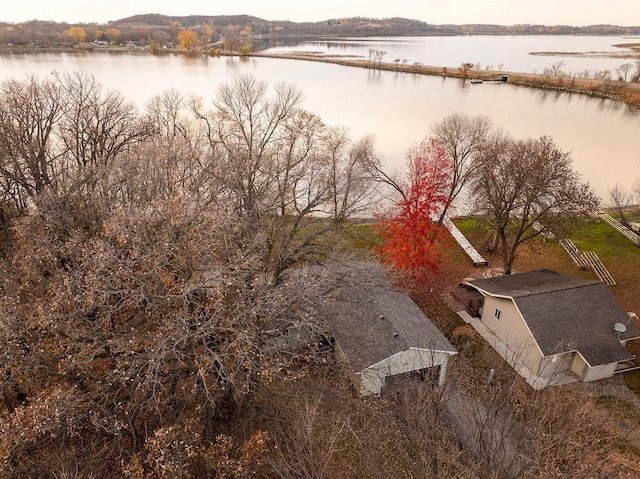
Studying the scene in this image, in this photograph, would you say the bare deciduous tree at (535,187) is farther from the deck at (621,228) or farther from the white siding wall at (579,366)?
the deck at (621,228)

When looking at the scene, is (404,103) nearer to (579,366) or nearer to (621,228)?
(621,228)

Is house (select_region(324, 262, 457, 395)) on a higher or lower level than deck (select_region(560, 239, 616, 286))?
higher

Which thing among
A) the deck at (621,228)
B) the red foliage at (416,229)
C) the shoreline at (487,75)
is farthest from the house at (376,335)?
the shoreline at (487,75)

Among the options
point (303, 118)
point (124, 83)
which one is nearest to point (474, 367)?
point (303, 118)

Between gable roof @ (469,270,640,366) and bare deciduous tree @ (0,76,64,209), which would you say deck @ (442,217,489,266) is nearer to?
gable roof @ (469,270,640,366)

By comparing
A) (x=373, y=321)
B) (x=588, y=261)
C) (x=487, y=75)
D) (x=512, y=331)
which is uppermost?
(x=487, y=75)

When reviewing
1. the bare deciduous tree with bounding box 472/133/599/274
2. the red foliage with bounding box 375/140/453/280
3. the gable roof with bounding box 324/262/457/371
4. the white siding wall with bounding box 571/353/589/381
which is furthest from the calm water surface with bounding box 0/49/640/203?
the white siding wall with bounding box 571/353/589/381

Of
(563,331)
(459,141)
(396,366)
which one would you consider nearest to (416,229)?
(563,331)
